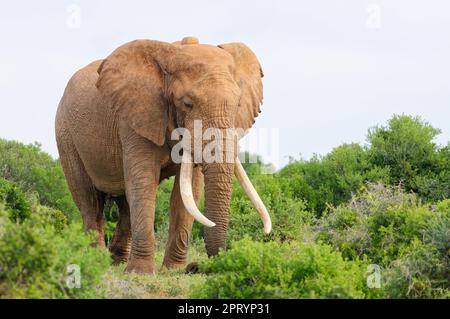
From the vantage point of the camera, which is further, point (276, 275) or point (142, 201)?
point (142, 201)

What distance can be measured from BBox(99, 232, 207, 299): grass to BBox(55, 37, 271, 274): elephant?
1.49 feet

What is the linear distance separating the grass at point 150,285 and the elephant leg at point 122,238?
272 cm

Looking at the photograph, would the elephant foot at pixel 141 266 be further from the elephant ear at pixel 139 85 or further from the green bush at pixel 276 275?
the green bush at pixel 276 275

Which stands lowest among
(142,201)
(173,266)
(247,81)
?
(173,266)

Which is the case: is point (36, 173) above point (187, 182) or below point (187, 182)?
above

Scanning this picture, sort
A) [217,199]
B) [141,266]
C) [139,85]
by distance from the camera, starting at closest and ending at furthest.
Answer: [217,199] < [141,266] < [139,85]

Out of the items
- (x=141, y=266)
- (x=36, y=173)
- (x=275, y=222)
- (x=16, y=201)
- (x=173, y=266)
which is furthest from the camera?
(x=36, y=173)

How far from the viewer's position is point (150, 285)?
12.6m

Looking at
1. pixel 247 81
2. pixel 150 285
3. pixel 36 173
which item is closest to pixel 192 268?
pixel 150 285

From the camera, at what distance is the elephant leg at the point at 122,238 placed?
1738cm

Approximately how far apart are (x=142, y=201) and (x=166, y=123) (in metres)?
1.01

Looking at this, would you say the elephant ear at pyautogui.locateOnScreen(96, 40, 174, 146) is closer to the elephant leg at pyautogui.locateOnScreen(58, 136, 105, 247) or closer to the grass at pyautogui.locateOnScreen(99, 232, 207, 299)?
the grass at pyautogui.locateOnScreen(99, 232, 207, 299)

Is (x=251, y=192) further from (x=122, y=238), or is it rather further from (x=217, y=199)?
(x=122, y=238)
